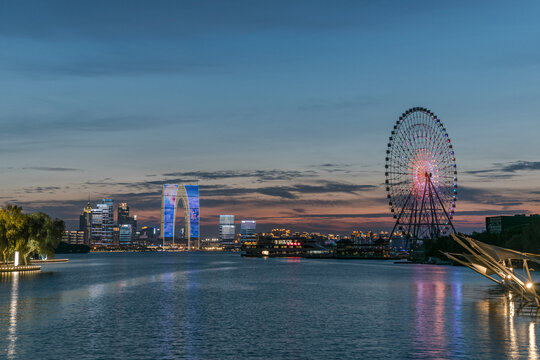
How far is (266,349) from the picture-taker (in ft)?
149

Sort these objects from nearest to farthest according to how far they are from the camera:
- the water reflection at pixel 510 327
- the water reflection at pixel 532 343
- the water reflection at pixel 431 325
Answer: the water reflection at pixel 532 343 → the water reflection at pixel 510 327 → the water reflection at pixel 431 325

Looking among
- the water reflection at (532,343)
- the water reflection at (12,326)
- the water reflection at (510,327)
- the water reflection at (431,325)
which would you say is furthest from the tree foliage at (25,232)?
the water reflection at (532,343)

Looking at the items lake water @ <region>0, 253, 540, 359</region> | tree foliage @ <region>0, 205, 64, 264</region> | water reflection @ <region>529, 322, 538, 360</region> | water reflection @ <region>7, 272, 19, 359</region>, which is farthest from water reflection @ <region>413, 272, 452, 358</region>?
tree foliage @ <region>0, 205, 64, 264</region>

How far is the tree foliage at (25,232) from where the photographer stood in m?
145

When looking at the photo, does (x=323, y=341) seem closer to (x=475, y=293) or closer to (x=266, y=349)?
(x=266, y=349)

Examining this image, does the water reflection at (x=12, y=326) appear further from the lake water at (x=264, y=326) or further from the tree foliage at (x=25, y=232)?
the tree foliage at (x=25, y=232)

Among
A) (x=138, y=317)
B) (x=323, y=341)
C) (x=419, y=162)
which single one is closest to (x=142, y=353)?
(x=323, y=341)

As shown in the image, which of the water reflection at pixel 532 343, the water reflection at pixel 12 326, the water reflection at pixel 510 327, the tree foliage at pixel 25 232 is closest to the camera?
the water reflection at pixel 532 343

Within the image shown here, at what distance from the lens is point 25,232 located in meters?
150

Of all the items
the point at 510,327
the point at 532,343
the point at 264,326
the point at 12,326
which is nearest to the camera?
the point at 532,343

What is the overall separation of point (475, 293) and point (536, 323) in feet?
140

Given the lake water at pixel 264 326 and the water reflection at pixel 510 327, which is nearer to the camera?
the water reflection at pixel 510 327

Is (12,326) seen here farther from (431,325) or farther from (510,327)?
(510,327)

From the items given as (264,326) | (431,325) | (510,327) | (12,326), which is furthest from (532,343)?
(12,326)
